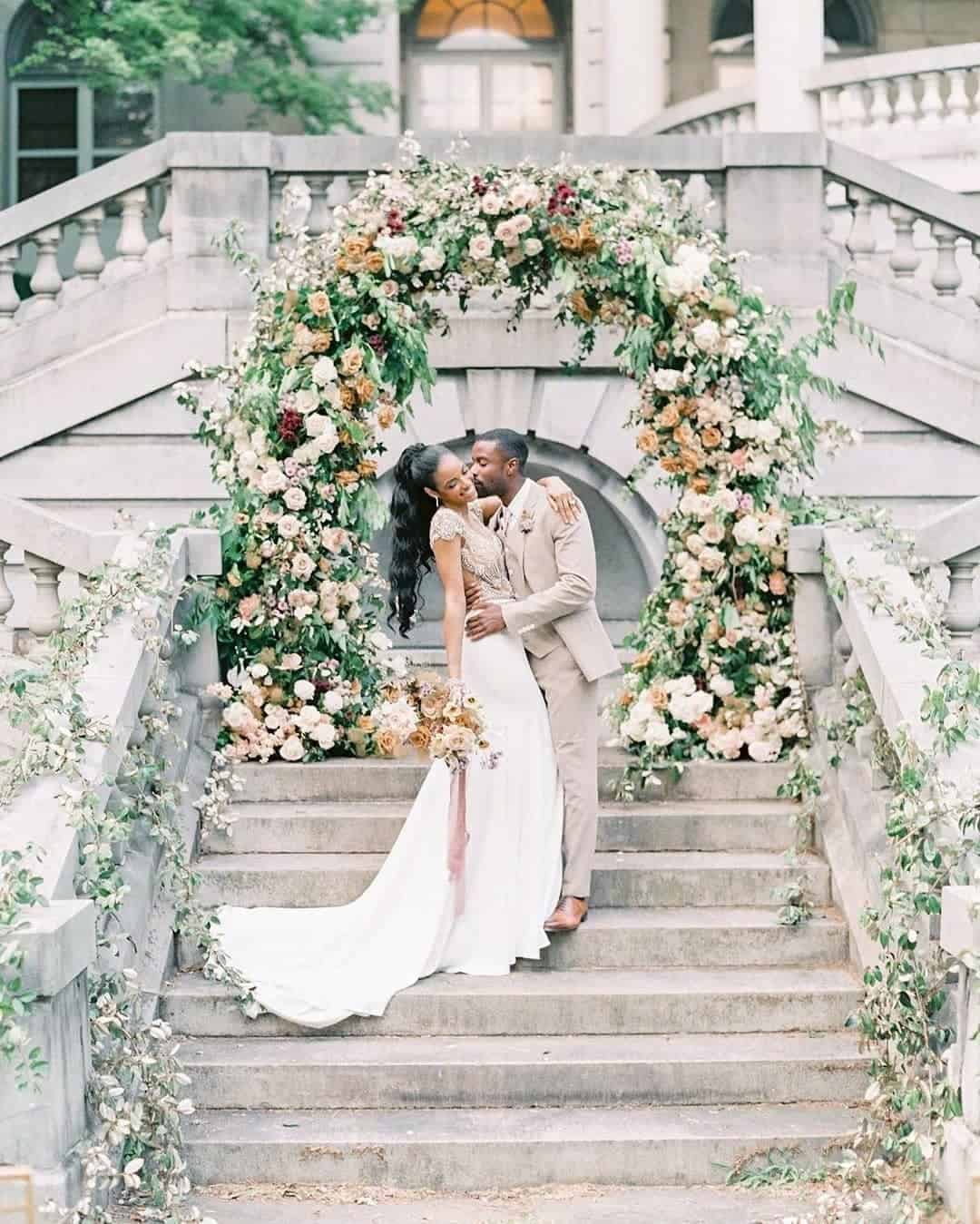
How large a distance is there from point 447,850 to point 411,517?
3.90 ft

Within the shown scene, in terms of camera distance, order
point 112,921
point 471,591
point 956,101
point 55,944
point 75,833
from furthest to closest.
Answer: point 956,101 → point 471,591 → point 112,921 → point 75,833 → point 55,944

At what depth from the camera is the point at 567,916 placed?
22.2 ft

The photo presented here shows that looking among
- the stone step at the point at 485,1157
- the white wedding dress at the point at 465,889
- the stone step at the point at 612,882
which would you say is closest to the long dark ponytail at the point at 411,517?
the white wedding dress at the point at 465,889

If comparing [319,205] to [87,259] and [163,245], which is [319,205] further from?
[87,259]

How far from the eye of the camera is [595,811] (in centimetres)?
679

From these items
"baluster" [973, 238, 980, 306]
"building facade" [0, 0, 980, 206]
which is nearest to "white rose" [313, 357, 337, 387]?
"baluster" [973, 238, 980, 306]

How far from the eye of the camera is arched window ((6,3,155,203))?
17.7 meters

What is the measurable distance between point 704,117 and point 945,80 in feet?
7.45

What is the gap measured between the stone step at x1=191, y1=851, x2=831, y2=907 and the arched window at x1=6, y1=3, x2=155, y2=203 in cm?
1199

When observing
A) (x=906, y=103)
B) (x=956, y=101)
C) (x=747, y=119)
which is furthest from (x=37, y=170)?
(x=956, y=101)

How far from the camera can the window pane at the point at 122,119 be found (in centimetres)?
1778

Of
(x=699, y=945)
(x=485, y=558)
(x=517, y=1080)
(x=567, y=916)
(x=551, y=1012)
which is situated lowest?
(x=517, y=1080)

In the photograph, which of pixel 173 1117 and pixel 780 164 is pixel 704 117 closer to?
pixel 780 164

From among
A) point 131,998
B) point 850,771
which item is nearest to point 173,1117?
point 131,998
